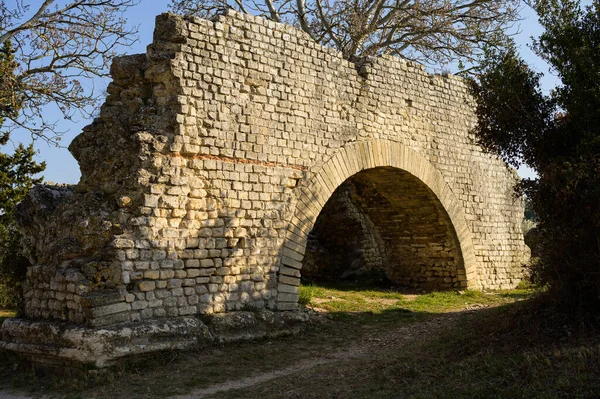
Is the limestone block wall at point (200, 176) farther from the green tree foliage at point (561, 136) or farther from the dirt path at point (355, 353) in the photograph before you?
the green tree foliage at point (561, 136)

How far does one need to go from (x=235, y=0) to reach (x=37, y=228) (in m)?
10.9

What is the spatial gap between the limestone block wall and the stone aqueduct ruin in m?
0.02

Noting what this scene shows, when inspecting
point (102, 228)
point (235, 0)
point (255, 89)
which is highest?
point (235, 0)

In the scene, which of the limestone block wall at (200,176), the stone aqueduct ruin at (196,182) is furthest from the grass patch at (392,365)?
the limestone block wall at (200,176)

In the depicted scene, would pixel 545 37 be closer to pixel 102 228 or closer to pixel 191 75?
pixel 191 75

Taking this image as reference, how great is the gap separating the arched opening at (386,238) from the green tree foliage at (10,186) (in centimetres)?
595

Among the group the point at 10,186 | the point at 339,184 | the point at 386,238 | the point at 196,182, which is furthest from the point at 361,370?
the point at 10,186

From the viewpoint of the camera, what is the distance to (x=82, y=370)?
607 cm

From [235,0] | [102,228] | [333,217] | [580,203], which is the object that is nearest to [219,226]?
[102,228]

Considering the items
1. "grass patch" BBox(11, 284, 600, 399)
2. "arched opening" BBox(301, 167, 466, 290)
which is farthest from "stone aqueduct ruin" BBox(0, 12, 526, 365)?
"arched opening" BBox(301, 167, 466, 290)

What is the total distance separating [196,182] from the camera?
739 centimetres

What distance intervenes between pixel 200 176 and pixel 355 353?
291cm

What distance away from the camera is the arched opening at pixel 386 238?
38.2ft

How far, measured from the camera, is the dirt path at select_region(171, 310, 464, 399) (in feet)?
19.0
